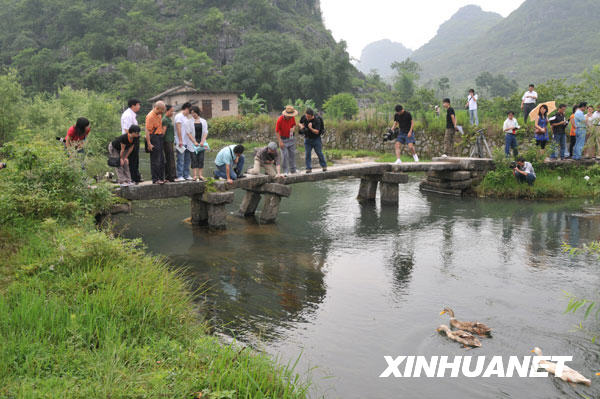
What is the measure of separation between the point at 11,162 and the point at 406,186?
14.0m

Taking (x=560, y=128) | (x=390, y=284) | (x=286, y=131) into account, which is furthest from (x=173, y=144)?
(x=560, y=128)

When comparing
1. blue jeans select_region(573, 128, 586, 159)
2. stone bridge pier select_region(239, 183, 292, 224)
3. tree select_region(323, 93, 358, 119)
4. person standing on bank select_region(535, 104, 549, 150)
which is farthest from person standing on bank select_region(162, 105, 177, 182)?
tree select_region(323, 93, 358, 119)

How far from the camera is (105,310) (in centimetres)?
476

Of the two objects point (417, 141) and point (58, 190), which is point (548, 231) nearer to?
point (58, 190)

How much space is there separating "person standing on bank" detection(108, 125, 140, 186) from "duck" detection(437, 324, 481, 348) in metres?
6.83

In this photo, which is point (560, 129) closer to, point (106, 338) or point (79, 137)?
point (79, 137)

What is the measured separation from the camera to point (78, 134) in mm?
9195

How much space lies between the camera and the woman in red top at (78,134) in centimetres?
899

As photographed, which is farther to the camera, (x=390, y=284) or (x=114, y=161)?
(x=114, y=161)

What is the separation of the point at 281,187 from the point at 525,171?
8011 mm

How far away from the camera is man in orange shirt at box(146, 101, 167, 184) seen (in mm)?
9945

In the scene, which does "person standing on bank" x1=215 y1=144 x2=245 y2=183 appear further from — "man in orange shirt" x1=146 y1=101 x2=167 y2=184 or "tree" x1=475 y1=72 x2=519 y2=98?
"tree" x1=475 y1=72 x2=519 y2=98

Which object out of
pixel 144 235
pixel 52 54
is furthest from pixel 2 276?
pixel 52 54

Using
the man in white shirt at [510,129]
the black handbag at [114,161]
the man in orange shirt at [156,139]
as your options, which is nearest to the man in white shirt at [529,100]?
the man in white shirt at [510,129]
